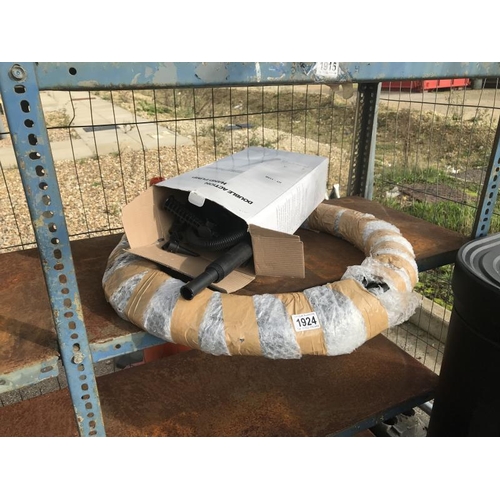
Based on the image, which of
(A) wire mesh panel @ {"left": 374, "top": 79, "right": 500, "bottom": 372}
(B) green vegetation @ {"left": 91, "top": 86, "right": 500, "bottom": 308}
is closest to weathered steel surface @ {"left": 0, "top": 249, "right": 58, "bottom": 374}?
(B) green vegetation @ {"left": 91, "top": 86, "right": 500, "bottom": 308}

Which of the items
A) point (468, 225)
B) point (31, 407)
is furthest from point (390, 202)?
point (31, 407)

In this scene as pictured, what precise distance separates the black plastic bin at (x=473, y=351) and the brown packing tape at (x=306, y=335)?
40 centimetres

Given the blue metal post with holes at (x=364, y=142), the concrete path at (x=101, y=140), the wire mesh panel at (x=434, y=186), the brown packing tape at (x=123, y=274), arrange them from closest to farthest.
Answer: the brown packing tape at (x=123, y=274), the blue metal post with holes at (x=364, y=142), the wire mesh panel at (x=434, y=186), the concrete path at (x=101, y=140)

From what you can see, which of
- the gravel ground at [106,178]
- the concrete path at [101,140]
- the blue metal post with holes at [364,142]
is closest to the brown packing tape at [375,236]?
the blue metal post with holes at [364,142]

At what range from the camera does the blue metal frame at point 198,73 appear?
1.77 ft

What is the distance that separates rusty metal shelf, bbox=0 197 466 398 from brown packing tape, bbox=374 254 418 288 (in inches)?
5.0

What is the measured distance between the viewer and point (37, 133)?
55cm

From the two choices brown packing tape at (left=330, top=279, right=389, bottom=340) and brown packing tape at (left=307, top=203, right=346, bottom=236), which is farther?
brown packing tape at (left=307, top=203, right=346, bottom=236)

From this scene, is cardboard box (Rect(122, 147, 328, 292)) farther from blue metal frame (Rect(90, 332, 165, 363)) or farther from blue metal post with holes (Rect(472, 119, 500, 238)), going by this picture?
blue metal post with holes (Rect(472, 119, 500, 238))

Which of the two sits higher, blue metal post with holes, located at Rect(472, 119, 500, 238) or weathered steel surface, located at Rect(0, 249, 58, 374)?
blue metal post with holes, located at Rect(472, 119, 500, 238)

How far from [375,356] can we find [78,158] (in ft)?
12.1

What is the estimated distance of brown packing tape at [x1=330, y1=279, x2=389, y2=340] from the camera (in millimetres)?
777

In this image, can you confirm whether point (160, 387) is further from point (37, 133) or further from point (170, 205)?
point (37, 133)

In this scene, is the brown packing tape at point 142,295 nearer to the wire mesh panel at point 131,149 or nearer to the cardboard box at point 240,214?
the cardboard box at point 240,214
